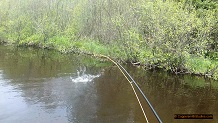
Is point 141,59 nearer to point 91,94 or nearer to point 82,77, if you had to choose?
point 82,77

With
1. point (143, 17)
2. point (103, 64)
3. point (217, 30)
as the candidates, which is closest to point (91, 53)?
point (103, 64)

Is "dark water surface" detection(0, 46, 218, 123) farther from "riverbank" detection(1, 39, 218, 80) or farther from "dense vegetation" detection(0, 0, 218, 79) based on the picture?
"dense vegetation" detection(0, 0, 218, 79)

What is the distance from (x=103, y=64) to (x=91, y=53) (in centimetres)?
545

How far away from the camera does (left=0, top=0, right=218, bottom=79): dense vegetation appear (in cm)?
2273

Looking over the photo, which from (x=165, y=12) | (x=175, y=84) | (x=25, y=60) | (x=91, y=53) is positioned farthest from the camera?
(x=91, y=53)

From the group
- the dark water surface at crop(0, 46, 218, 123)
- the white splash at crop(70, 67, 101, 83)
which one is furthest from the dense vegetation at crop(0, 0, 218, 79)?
the white splash at crop(70, 67, 101, 83)

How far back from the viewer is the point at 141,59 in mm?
24844

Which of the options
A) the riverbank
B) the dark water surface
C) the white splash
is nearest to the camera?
the dark water surface

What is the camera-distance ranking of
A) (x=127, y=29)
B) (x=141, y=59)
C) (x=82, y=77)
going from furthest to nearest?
1. (x=127, y=29)
2. (x=141, y=59)
3. (x=82, y=77)

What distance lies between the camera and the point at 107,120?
13539 mm

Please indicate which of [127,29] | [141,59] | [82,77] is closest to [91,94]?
[82,77]

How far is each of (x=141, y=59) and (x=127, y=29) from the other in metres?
3.99

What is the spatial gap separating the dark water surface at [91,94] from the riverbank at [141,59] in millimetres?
803

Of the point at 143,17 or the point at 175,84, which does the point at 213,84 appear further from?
the point at 143,17
